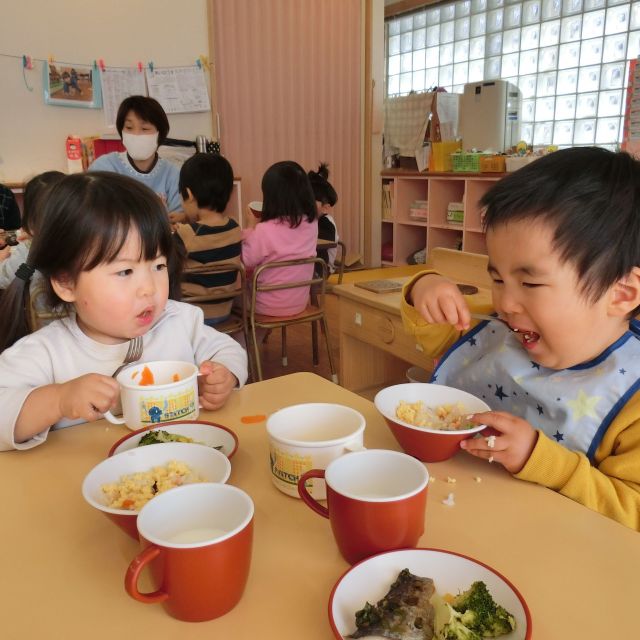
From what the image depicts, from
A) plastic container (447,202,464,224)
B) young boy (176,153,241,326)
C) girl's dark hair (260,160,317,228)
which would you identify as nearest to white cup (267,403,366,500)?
young boy (176,153,241,326)

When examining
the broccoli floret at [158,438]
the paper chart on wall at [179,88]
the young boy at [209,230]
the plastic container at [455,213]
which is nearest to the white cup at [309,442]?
the broccoli floret at [158,438]

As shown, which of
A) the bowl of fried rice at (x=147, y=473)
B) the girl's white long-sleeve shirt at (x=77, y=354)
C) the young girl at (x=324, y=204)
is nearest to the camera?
the bowl of fried rice at (x=147, y=473)

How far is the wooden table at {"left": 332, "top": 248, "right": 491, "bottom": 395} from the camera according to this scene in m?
1.93

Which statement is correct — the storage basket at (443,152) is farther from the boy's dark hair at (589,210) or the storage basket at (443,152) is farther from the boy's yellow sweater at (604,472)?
the boy's yellow sweater at (604,472)

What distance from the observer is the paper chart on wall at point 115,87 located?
4.06 meters

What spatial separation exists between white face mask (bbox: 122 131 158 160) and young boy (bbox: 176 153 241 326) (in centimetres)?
33

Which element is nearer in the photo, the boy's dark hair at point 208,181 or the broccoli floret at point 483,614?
the broccoli floret at point 483,614

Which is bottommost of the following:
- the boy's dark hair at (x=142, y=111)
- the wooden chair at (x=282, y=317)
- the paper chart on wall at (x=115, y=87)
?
the wooden chair at (x=282, y=317)

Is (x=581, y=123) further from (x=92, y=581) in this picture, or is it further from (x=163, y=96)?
(x=92, y=581)

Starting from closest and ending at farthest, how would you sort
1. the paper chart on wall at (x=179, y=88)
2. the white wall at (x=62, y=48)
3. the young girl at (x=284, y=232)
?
the young girl at (x=284, y=232), the white wall at (x=62, y=48), the paper chart on wall at (x=179, y=88)

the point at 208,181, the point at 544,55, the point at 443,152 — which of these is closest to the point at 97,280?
the point at 208,181

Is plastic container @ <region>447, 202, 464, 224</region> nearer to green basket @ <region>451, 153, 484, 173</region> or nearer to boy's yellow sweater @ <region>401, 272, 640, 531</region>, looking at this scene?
green basket @ <region>451, 153, 484, 173</region>

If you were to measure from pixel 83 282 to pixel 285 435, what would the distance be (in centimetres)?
49

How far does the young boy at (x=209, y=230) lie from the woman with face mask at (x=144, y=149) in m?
0.25
